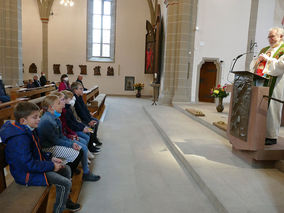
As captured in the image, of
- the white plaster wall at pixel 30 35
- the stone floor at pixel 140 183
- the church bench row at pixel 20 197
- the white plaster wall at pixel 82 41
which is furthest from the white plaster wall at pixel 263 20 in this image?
the white plaster wall at pixel 30 35

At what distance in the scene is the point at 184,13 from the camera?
10.0m

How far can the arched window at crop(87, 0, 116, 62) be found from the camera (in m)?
15.6

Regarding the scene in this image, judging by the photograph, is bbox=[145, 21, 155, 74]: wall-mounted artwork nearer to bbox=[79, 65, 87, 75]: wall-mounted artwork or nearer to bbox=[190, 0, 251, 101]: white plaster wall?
bbox=[190, 0, 251, 101]: white plaster wall

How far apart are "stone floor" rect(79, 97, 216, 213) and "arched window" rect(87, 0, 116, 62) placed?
37.3 feet

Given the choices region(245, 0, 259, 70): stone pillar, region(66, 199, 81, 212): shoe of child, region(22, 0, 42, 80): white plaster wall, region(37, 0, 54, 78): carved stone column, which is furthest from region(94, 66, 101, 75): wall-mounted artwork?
region(66, 199, 81, 212): shoe of child

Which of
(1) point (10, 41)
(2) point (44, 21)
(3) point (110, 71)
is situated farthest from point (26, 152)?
(2) point (44, 21)

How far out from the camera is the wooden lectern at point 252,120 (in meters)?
3.29

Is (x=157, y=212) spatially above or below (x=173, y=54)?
below

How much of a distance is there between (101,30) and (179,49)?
750 centimetres

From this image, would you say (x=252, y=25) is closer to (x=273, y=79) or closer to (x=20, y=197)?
(x=273, y=79)

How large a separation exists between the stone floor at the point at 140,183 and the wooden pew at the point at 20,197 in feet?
2.60

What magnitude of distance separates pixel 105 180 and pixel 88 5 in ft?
46.8

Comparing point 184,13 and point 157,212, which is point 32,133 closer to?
point 157,212


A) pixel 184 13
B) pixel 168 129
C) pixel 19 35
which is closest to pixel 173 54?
pixel 184 13
